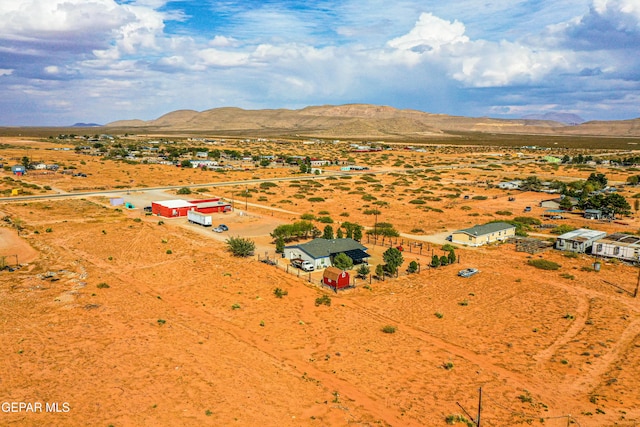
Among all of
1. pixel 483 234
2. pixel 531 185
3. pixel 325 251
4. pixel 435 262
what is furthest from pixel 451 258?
pixel 531 185

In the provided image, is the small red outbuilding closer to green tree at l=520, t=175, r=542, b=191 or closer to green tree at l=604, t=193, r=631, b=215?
green tree at l=604, t=193, r=631, b=215

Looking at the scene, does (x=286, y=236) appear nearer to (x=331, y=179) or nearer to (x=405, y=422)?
(x=405, y=422)

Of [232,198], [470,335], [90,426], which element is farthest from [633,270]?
[232,198]

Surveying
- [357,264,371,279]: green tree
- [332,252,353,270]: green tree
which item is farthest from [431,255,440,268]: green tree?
[332,252,353,270]: green tree

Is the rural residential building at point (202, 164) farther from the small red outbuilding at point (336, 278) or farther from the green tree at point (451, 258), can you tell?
the small red outbuilding at point (336, 278)

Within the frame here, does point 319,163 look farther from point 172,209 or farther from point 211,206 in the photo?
point 172,209
